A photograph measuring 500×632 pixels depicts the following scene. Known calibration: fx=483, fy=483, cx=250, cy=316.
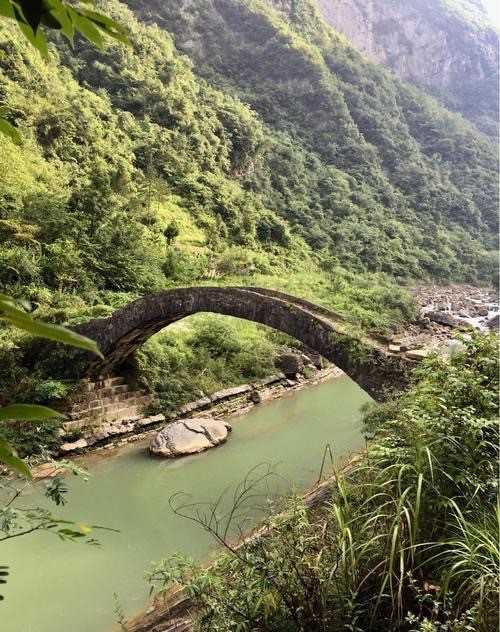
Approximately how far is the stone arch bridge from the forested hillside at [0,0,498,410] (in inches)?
32.5

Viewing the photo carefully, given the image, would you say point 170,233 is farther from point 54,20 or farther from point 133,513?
point 54,20

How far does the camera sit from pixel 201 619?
9.55 ft

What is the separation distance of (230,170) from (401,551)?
102ft

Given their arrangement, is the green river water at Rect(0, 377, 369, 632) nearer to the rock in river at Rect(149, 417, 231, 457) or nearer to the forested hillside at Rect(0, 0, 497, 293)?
the rock in river at Rect(149, 417, 231, 457)

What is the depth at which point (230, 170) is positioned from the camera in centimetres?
3136

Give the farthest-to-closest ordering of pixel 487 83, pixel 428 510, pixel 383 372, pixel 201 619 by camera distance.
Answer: pixel 487 83 < pixel 383 372 < pixel 201 619 < pixel 428 510

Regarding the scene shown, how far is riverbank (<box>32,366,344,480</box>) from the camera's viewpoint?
956 centimetres

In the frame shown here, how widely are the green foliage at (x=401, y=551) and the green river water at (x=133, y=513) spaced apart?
1.67m

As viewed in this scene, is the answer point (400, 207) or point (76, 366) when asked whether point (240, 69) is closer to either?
point (400, 207)

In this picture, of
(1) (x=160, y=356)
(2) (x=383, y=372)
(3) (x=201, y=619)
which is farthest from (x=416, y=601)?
(1) (x=160, y=356)

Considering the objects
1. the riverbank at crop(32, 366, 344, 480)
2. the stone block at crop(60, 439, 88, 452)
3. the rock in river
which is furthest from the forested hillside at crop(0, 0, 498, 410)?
the rock in river

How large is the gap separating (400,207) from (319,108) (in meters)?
12.5

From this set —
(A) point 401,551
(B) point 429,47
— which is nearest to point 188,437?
(A) point 401,551

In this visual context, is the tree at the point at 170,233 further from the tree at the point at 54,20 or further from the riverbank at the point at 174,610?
the tree at the point at 54,20
